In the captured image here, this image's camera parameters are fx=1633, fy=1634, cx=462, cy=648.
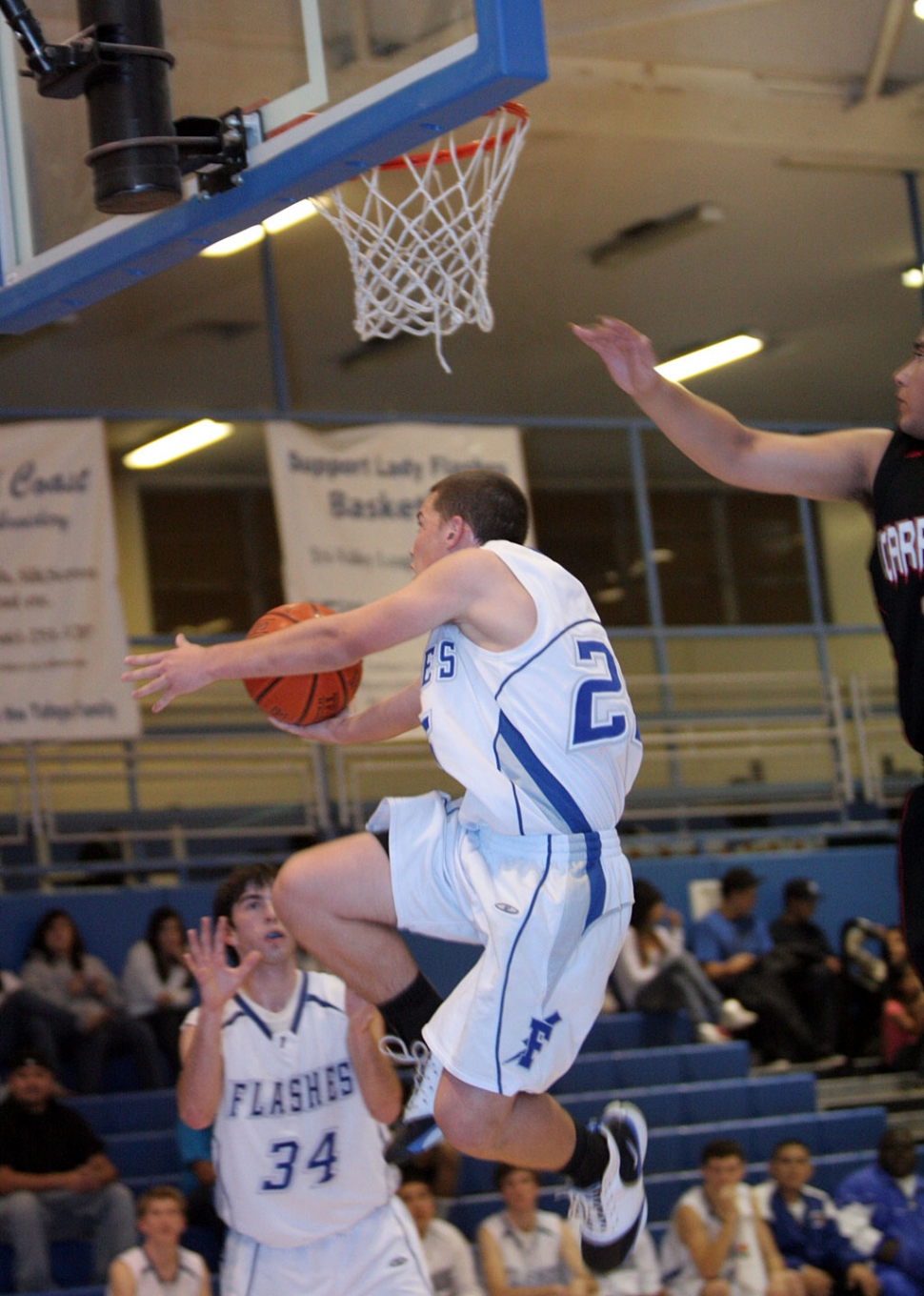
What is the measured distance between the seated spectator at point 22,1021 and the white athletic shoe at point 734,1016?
420cm

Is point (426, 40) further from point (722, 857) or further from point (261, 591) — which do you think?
point (261, 591)

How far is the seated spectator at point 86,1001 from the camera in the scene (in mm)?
8719

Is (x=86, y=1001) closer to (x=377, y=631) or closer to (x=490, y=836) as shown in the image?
(x=490, y=836)

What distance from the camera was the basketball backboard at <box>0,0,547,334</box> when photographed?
149 inches

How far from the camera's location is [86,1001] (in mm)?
8914

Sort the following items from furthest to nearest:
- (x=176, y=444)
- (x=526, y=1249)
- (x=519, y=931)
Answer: (x=176, y=444) → (x=526, y=1249) → (x=519, y=931)

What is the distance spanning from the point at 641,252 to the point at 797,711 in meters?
5.12

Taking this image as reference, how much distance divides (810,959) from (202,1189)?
4.52 meters

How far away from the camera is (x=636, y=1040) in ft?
33.3

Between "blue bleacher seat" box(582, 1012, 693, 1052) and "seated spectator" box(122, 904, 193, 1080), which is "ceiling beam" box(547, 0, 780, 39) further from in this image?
"blue bleacher seat" box(582, 1012, 693, 1052)

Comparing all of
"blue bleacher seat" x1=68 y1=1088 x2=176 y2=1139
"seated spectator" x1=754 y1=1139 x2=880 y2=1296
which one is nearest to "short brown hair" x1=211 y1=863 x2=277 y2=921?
"blue bleacher seat" x1=68 y1=1088 x2=176 y2=1139

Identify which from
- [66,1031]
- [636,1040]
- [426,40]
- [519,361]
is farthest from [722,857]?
[426,40]

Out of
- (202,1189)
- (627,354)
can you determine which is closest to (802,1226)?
(202,1189)

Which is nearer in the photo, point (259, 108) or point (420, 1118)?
point (420, 1118)
